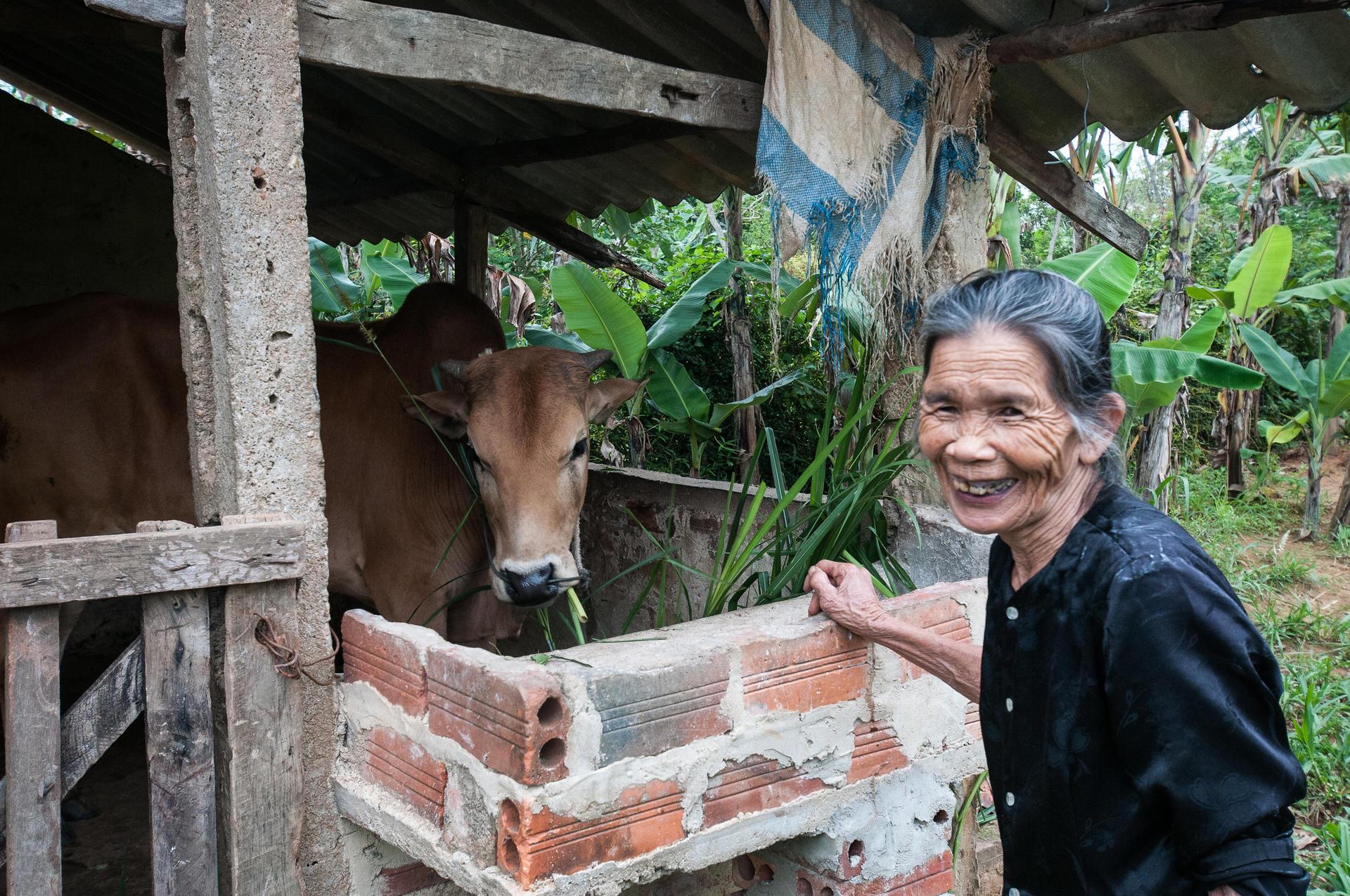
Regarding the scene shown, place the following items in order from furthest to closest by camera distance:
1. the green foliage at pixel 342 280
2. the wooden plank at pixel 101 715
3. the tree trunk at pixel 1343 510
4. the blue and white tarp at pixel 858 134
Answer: the tree trunk at pixel 1343 510, the green foliage at pixel 342 280, the blue and white tarp at pixel 858 134, the wooden plank at pixel 101 715

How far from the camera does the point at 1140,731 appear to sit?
1.54m

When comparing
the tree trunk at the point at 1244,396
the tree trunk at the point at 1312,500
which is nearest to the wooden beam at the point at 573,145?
the tree trunk at the point at 1312,500

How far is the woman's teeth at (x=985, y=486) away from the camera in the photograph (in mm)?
1785

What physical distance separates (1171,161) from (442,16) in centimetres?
758

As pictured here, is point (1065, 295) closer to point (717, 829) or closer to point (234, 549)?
point (717, 829)

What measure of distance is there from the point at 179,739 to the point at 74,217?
518 cm

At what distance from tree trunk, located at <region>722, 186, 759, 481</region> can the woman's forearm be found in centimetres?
475

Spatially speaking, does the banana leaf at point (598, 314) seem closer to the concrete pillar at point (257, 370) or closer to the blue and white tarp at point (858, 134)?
the blue and white tarp at point (858, 134)

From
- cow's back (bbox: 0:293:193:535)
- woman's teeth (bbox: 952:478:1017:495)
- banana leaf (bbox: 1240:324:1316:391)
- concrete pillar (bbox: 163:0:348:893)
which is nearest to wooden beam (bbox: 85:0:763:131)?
concrete pillar (bbox: 163:0:348:893)

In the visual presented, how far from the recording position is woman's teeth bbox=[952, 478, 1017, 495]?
5.86 ft

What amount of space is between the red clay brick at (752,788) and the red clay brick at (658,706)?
116 millimetres

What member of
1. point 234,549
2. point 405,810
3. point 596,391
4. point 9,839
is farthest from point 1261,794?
point 596,391

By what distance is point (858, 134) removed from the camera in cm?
331

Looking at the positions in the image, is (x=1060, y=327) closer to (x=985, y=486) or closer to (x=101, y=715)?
(x=985, y=486)
